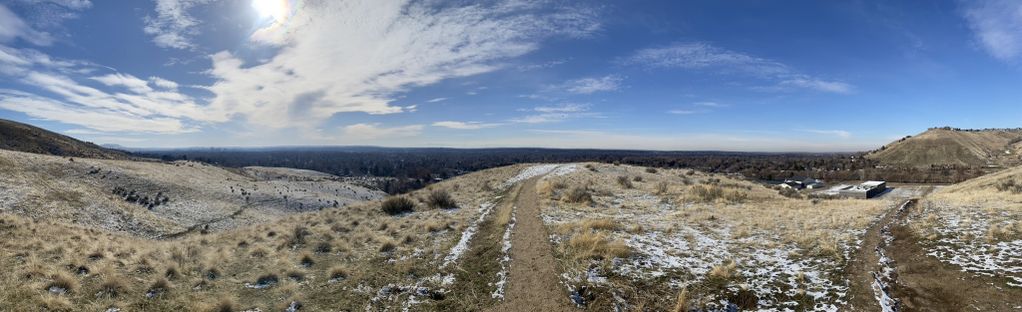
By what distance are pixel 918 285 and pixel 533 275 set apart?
381 inches

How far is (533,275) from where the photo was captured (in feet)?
39.8

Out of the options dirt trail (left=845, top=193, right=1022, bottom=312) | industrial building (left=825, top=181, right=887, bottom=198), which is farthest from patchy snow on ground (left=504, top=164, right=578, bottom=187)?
industrial building (left=825, top=181, right=887, bottom=198)

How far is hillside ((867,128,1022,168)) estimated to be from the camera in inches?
5012

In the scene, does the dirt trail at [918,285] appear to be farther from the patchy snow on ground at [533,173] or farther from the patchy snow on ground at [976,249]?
the patchy snow on ground at [533,173]

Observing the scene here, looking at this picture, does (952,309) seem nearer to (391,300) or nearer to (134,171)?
(391,300)

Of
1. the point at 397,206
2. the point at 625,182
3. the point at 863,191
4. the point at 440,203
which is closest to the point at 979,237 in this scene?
the point at 625,182

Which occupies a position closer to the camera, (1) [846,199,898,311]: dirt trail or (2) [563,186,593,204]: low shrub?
(1) [846,199,898,311]: dirt trail

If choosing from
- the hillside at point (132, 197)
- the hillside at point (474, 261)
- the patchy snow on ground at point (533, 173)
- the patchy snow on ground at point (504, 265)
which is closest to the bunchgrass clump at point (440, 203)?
the hillside at point (474, 261)

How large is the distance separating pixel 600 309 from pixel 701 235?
8.88m

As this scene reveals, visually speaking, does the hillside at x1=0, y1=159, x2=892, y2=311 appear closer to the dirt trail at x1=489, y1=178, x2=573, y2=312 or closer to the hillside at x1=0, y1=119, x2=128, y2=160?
the dirt trail at x1=489, y1=178, x2=573, y2=312

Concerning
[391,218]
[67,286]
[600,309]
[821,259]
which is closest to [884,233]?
[821,259]

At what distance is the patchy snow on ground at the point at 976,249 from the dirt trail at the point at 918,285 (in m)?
0.37

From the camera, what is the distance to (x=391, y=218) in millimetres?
24203

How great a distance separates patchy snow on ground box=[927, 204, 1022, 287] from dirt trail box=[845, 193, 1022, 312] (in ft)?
1.23
